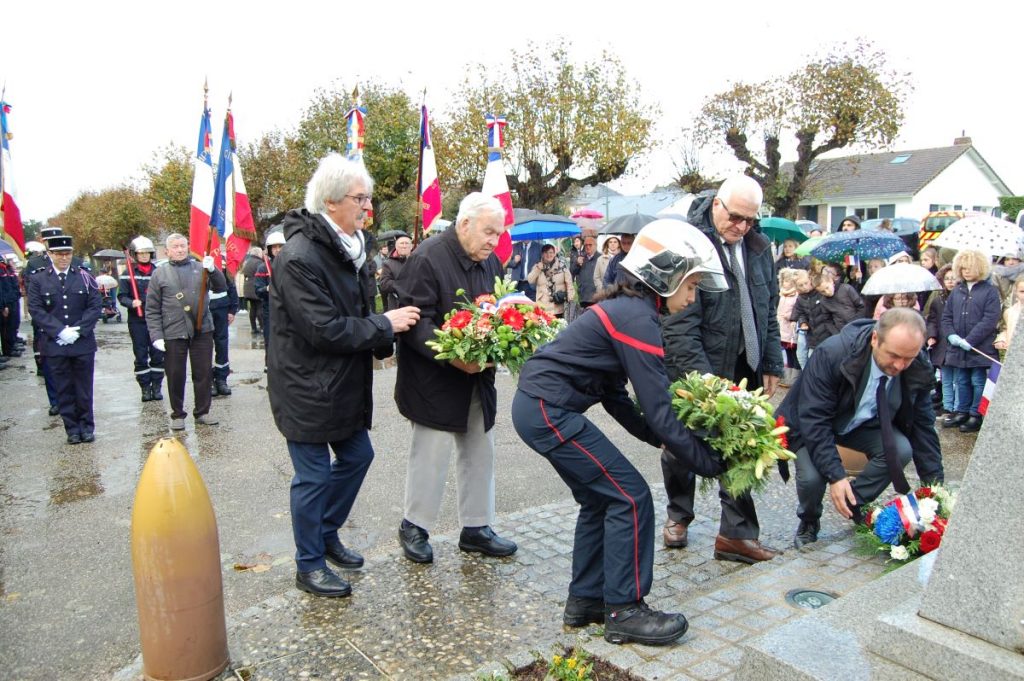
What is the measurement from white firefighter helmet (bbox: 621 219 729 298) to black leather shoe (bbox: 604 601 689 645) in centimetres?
141

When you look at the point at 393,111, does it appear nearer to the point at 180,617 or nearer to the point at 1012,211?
the point at 180,617

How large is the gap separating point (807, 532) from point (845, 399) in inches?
35.1

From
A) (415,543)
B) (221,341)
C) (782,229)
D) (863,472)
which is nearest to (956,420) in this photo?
(863,472)

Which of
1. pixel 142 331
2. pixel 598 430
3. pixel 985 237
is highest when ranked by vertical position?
pixel 985 237

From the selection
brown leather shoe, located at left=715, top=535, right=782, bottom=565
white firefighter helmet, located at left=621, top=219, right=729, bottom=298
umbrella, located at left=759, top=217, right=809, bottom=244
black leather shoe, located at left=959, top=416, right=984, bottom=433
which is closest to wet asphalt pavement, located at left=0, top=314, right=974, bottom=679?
black leather shoe, located at left=959, top=416, right=984, bottom=433

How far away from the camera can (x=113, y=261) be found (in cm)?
3128

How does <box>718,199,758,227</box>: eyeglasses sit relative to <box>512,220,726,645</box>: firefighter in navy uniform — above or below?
above

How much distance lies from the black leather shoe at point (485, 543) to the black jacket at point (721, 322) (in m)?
1.42

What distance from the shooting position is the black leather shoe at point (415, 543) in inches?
184

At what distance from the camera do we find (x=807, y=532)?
5.00m

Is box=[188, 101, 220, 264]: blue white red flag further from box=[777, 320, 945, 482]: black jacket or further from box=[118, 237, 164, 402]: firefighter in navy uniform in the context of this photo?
box=[777, 320, 945, 482]: black jacket

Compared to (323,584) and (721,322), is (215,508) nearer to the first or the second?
(323,584)

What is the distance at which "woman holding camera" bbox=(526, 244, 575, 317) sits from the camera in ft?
49.8

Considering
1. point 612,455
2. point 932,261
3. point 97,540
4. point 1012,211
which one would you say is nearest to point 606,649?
point 612,455
